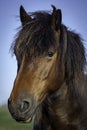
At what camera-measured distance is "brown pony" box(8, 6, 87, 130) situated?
5125 mm

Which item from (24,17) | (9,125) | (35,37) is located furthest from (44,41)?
(9,125)

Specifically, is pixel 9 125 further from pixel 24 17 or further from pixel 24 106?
pixel 24 106

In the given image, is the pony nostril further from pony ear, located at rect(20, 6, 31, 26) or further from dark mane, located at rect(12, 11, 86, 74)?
pony ear, located at rect(20, 6, 31, 26)

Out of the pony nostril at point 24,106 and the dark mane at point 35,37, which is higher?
the dark mane at point 35,37

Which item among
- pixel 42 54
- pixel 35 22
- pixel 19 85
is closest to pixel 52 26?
pixel 35 22

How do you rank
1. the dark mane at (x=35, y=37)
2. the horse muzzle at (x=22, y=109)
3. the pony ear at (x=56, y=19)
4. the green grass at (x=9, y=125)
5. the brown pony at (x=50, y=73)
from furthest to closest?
the green grass at (x=9, y=125), the pony ear at (x=56, y=19), the dark mane at (x=35, y=37), the brown pony at (x=50, y=73), the horse muzzle at (x=22, y=109)

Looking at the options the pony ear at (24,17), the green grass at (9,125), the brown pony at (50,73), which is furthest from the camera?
the green grass at (9,125)

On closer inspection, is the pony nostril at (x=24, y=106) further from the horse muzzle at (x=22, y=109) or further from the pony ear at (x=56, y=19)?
the pony ear at (x=56, y=19)

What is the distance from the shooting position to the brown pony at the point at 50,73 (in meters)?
5.12

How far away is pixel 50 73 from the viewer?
213 inches

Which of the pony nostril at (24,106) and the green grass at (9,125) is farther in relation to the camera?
the green grass at (9,125)

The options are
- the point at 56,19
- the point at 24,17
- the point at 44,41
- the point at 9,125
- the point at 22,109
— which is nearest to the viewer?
the point at 22,109

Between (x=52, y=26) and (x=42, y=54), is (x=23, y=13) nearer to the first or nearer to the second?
(x=52, y=26)

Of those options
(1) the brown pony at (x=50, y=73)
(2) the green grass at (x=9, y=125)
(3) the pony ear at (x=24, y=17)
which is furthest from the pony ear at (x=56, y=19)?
(2) the green grass at (x=9, y=125)
